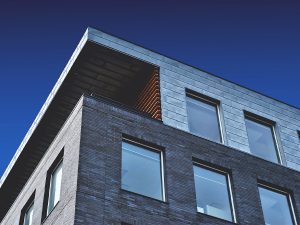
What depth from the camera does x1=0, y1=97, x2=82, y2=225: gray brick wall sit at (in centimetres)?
1634

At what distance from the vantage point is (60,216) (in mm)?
16609

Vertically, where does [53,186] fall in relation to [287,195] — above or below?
below

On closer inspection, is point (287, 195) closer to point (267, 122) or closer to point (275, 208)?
point (275, 208)

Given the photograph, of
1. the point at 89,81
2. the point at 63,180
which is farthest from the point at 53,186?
the point at 89,81

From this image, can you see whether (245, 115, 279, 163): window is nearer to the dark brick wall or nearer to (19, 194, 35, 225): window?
the dark brick wall

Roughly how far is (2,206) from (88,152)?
1140 centimetres

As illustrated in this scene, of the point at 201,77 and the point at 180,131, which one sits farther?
the point at 201,77

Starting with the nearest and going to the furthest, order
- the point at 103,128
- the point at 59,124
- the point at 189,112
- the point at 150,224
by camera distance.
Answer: the point at 150,224, the point at 103,128, the point at 189,112, the point at 59,124

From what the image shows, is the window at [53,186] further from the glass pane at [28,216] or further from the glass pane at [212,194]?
the glass pane at [212,194]

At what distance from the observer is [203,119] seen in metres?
21.7

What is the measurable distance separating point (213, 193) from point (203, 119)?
11.4 ft

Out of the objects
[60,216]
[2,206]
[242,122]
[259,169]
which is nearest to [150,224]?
[60,216]

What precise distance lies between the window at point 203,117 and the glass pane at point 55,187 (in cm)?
509

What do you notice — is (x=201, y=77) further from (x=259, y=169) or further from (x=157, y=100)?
(x=259, y=169)
